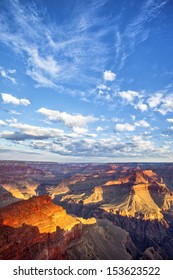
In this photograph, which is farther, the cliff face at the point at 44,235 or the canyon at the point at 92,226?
the canyon at the point at 92,226

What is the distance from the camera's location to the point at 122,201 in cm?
13312

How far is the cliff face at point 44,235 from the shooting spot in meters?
40.6

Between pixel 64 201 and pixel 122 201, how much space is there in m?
35.2

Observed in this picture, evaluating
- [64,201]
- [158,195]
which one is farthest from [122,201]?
[64,201]

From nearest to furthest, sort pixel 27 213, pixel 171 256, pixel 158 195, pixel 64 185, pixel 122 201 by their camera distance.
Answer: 1. pixel 27 213
2. pixel 171 256
3. pixel 122 201
4. pixel 158 195
5. pixel 64 185

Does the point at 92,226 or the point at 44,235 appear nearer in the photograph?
the point at 44,235

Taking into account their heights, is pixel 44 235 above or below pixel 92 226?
above

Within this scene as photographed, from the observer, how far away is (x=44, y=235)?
4725 cm

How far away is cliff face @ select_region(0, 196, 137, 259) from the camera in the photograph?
133ft

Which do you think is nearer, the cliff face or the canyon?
the cliff face
